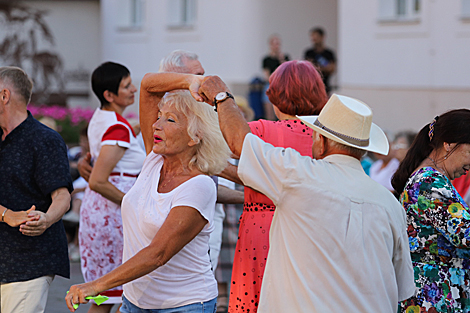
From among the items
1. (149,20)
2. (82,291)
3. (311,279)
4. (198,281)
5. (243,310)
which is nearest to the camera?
(311,279)

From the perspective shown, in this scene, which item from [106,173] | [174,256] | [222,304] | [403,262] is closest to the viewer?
[403,262]

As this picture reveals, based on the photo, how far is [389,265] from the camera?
104 inches

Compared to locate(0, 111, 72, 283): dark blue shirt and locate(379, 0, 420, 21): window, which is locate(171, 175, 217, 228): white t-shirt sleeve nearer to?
locate(0, 111, 72, 283): dark blue shirt

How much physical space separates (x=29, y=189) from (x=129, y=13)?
16927 mm

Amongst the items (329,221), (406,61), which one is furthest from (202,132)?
(406,61)

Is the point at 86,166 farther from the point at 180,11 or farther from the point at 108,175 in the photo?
the point at 180,11

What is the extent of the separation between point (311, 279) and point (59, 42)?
19.7 metres

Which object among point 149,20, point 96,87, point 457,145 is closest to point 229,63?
point 149,20

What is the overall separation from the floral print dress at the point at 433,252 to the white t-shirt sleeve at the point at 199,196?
1.24 metres

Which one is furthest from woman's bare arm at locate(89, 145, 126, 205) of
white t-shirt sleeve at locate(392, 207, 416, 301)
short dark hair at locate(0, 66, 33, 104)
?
white t-shirt sleeve at locate(392, 207, 416, 301)

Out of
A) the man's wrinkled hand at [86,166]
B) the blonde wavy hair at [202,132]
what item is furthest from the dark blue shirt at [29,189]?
the man's wrinkled hand at [86,166]

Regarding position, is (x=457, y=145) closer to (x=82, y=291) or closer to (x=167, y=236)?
(x=167, y=236)

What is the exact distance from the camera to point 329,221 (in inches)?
100

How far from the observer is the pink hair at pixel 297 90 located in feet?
12.1
